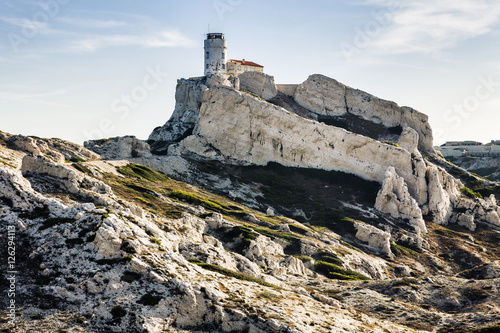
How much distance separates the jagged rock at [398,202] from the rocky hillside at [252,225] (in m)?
0.32

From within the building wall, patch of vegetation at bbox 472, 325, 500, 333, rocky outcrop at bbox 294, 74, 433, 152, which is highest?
the building wall

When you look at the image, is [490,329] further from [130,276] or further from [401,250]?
[401,250]

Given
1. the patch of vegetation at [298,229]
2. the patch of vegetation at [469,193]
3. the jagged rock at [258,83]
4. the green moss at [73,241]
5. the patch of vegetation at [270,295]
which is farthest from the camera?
the jagged rock at [258,83]

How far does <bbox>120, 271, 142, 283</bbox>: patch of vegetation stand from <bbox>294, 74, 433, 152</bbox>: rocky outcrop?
4518 inches

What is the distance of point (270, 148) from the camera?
109 m

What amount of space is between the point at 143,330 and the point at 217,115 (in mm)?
86230

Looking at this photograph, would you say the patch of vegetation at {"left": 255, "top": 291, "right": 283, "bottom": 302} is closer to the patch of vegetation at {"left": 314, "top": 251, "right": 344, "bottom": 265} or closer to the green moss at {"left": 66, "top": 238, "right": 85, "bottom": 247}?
the green moss at {"left": 66, "top": 238, "right": 85, "bottom": 247}

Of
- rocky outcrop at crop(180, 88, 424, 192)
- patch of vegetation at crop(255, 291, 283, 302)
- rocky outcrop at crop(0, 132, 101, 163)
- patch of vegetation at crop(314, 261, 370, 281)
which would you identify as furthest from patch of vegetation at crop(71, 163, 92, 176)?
patch of vegetation at crop(255, 291, 283, 302)

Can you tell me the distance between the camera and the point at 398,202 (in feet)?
318

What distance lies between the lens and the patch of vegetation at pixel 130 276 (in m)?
29.0

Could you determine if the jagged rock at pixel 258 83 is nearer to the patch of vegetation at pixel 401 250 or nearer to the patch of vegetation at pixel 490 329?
the patch of vegetation at pixel 401 250

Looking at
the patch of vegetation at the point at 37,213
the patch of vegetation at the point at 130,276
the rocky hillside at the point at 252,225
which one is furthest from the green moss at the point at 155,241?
the patch of vegetation at the point at 37,213

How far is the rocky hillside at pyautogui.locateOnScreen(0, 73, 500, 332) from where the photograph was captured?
28.8 metres

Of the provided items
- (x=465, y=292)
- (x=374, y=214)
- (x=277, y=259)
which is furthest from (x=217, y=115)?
(x=465, y=292)
